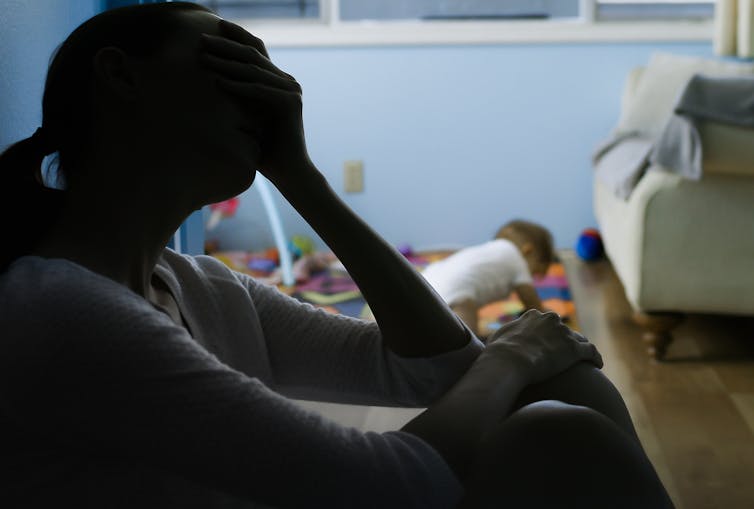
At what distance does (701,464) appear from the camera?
6.28ft

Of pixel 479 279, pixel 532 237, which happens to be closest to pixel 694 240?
pixel 479 279

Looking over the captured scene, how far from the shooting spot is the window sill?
156 inches

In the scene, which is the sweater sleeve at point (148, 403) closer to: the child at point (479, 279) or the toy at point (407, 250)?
the child at point (479, 279)

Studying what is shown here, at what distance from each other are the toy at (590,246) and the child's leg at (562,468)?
10.3ft

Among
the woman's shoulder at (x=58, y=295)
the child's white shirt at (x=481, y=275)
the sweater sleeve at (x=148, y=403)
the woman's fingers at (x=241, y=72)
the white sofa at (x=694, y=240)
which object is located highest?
the woman's fingers at (x=241, y=72)

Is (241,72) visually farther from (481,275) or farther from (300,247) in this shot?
(300,247)

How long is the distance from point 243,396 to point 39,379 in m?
0.13

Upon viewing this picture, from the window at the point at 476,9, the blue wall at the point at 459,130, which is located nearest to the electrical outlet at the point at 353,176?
the blue wall at the point at 459,130

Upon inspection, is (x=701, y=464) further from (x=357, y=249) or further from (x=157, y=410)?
(x=157, y=410)

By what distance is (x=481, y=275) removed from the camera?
110 inches

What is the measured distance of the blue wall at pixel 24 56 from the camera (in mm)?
970

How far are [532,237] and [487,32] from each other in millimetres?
1002

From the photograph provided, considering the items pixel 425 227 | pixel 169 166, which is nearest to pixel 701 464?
pixel 169 166

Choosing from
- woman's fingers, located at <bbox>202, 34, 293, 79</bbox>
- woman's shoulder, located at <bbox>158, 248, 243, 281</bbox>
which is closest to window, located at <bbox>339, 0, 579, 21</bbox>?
woman's shoulder, located at <bbox>158, 248, 243, 281</bbox>
